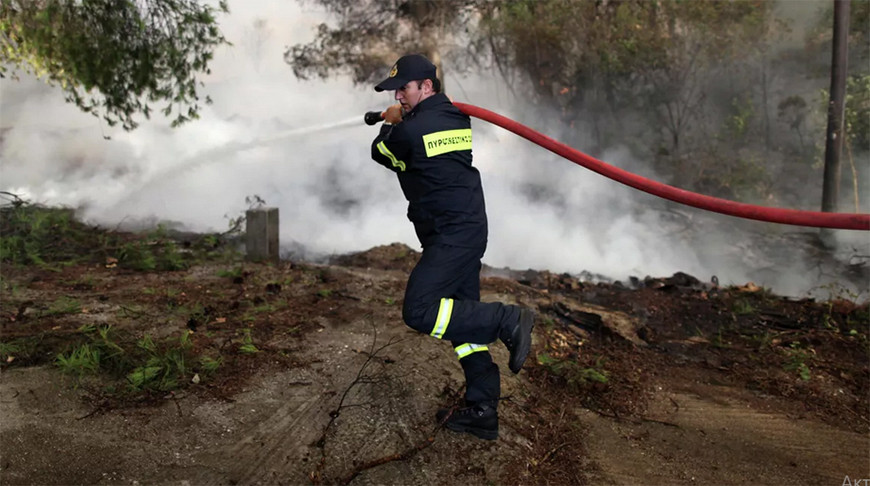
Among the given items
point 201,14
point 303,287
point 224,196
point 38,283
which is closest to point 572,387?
point 303,287

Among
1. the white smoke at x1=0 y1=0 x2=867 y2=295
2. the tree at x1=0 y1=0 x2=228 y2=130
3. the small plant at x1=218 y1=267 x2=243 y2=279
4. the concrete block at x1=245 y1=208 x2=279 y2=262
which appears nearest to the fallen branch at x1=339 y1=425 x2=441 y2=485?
the small plant at x1=218 y1=267 x2=243 y2=279

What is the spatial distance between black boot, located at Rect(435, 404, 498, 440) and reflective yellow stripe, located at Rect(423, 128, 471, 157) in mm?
1349

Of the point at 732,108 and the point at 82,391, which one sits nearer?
the point at 82,391

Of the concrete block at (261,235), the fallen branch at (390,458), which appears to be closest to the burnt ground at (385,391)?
the fallen branch at (390,458)

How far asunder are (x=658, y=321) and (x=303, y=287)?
3.49 meters

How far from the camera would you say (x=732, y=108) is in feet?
44.9

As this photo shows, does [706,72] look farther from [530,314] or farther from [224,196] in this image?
[530,314]

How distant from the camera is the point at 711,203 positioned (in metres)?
2.74

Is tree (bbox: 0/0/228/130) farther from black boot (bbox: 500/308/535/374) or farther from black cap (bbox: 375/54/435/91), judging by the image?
black boot (bbox: 500/308/535/374)

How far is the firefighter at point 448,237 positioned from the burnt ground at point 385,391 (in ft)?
1.34

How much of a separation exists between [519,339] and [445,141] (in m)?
1.05

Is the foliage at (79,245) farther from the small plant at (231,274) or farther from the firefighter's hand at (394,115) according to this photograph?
the firefighter's hand at (394,115)

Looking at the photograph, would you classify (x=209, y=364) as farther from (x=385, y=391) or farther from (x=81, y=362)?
(x=385, y=391)

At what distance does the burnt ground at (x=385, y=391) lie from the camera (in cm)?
279
